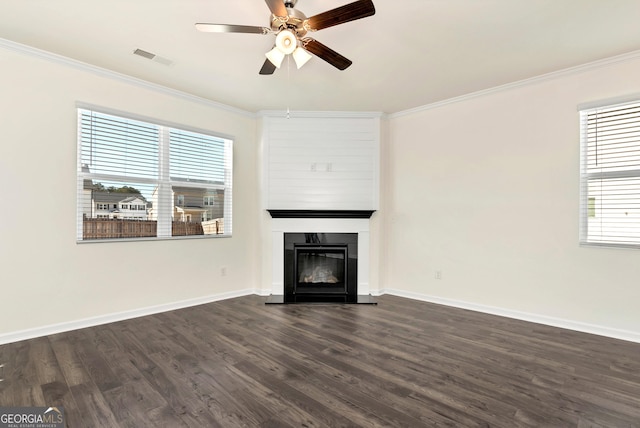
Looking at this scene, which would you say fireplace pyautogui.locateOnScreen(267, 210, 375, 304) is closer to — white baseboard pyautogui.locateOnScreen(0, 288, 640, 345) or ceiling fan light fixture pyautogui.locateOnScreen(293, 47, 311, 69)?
white baseboard pyautogui.locateOnScreen(0, 288, 640, 345)

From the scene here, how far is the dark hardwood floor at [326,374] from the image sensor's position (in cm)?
188

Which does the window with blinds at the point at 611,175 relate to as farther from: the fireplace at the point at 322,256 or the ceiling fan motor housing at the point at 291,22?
the ceiling fan motor housing at the point at 291,22

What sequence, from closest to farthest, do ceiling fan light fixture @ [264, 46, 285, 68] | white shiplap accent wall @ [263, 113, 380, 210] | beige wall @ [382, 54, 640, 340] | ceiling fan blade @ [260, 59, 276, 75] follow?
ceiling fan light fixture @ [264, 46, 285, 68] → ceiling fan blade @ [260, 59, 276, 75] → beige wall @ [382, 54, 640, 340] → white shiplap accent wall @ [263, 113, 380, 210]

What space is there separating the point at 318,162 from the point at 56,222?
316cm

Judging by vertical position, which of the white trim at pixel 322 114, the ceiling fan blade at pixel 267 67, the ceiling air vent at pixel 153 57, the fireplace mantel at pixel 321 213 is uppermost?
the ceiling air vent at pixel 153 57

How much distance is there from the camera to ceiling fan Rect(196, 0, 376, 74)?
194 centimetres

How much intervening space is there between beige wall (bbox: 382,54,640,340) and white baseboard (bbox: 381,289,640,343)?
15mm

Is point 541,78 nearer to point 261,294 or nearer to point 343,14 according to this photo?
point 343,14

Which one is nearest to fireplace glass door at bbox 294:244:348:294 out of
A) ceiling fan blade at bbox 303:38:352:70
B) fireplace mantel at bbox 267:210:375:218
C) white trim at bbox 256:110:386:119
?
fireplace mantel at bbox 267:210:375:218

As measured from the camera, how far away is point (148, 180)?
383 cm

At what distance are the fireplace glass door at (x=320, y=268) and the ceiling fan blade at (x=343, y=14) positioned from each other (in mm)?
3107

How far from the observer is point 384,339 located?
3037 millimetres

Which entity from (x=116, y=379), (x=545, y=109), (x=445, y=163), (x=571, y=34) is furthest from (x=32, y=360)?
(x=545, y=109)

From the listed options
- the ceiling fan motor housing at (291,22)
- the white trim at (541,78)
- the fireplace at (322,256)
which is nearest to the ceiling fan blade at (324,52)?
the ceiling fan motor housing at (291,22)
